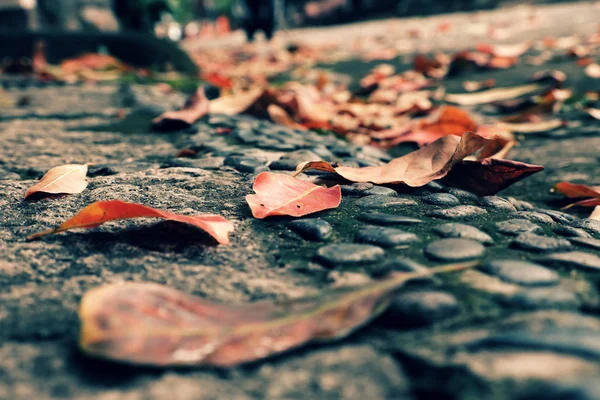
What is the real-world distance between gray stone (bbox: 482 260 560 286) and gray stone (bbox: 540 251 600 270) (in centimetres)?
5

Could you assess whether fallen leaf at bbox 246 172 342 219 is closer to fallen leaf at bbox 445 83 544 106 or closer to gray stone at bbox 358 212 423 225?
gray stone at bbox 358 212 423 225

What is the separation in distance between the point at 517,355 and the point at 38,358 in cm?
51

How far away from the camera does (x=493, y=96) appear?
276 cm

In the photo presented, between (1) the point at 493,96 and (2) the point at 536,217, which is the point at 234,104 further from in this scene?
(2) the point at 536,217

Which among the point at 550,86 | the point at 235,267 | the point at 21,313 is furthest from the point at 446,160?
the point at 550,86

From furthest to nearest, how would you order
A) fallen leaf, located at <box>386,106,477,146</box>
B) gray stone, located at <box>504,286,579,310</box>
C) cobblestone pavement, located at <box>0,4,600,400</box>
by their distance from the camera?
fallen leaf, located at <box>386,106,477,146</box>
gray stone, located at <box>504,286,579,310</box>
cobblestone pavement, located at <box>0,4,600,400</box>

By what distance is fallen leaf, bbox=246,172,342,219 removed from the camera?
1.04 m

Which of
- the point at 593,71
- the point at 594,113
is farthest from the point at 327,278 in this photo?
the point at 593,71

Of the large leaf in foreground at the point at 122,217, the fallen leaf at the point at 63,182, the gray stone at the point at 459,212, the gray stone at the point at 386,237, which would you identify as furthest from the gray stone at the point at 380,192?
the fallen leaf at the point at 63,182

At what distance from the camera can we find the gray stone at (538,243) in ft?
2.87

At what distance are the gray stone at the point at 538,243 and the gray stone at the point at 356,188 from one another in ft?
1.21

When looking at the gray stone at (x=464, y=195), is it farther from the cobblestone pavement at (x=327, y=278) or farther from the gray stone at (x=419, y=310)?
the gray stone at (x=419, y=310)

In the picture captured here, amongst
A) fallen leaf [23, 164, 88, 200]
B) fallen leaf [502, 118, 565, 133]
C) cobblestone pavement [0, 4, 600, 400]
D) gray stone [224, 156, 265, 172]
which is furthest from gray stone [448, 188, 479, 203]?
fallen leaf [502, 118, 565, 133]

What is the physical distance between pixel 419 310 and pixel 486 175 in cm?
64
